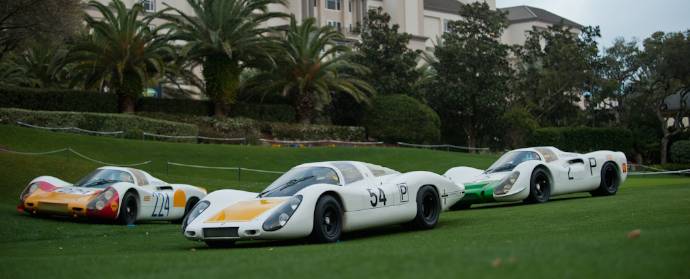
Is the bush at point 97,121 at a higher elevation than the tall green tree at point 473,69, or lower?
lower

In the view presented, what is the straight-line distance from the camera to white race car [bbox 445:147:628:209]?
60.9 feet

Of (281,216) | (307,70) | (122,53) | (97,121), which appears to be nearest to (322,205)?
(281,216)

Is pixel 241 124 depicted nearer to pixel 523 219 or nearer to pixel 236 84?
pixel 236 84

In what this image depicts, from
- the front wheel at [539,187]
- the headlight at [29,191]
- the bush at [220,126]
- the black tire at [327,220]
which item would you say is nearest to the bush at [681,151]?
the bush at [220,126]

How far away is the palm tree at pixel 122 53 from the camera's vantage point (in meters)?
41.7

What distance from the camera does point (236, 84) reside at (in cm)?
4641

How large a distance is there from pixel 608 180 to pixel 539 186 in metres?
2.56

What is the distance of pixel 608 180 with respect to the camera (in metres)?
20.8

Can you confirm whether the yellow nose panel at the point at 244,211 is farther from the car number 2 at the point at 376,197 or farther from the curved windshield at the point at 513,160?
the curved windshield at the point at 513,160

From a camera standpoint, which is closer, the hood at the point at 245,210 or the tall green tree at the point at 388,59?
the hood at the point at 245,210

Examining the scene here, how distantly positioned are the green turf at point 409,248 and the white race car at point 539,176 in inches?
28.5

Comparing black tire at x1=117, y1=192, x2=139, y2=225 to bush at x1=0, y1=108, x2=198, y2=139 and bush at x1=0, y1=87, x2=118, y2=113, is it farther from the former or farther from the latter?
bush at x1=0, y1=87, x2=118, y2=113

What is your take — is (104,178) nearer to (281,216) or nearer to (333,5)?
(281,216)

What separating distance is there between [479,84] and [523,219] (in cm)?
4427
